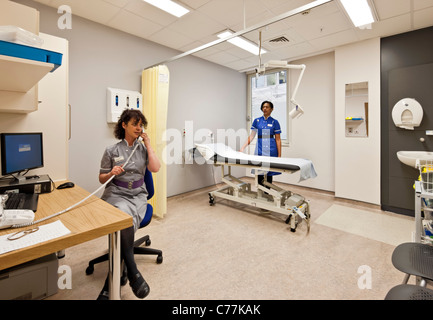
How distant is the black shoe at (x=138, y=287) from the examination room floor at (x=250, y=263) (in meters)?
0.17

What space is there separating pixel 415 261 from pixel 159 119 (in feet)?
9.08

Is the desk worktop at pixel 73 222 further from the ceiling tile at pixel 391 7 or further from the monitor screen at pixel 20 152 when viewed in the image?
the ceiling tile at pixel 391 7

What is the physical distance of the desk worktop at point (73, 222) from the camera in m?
0.85

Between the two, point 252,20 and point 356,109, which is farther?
point 356,109

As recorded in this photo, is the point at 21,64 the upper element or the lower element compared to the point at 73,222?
upper

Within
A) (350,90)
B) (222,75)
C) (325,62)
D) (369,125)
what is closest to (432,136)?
(369,125)

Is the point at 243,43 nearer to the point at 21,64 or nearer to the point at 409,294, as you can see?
the point at 21,64

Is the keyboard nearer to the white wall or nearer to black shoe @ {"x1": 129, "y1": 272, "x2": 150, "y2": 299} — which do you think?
black shoe @ {"x1": 129, "y1": 272, "x2": 150, "y2": 299}

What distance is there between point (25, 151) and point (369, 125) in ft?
14.3

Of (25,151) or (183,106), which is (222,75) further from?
(25,151)

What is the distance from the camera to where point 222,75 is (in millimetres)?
4875

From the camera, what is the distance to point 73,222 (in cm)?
111

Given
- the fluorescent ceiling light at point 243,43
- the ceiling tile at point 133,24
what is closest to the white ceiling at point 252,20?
the ceiling tile at point 133,24

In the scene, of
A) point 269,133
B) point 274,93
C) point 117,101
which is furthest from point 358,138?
point 117,101
